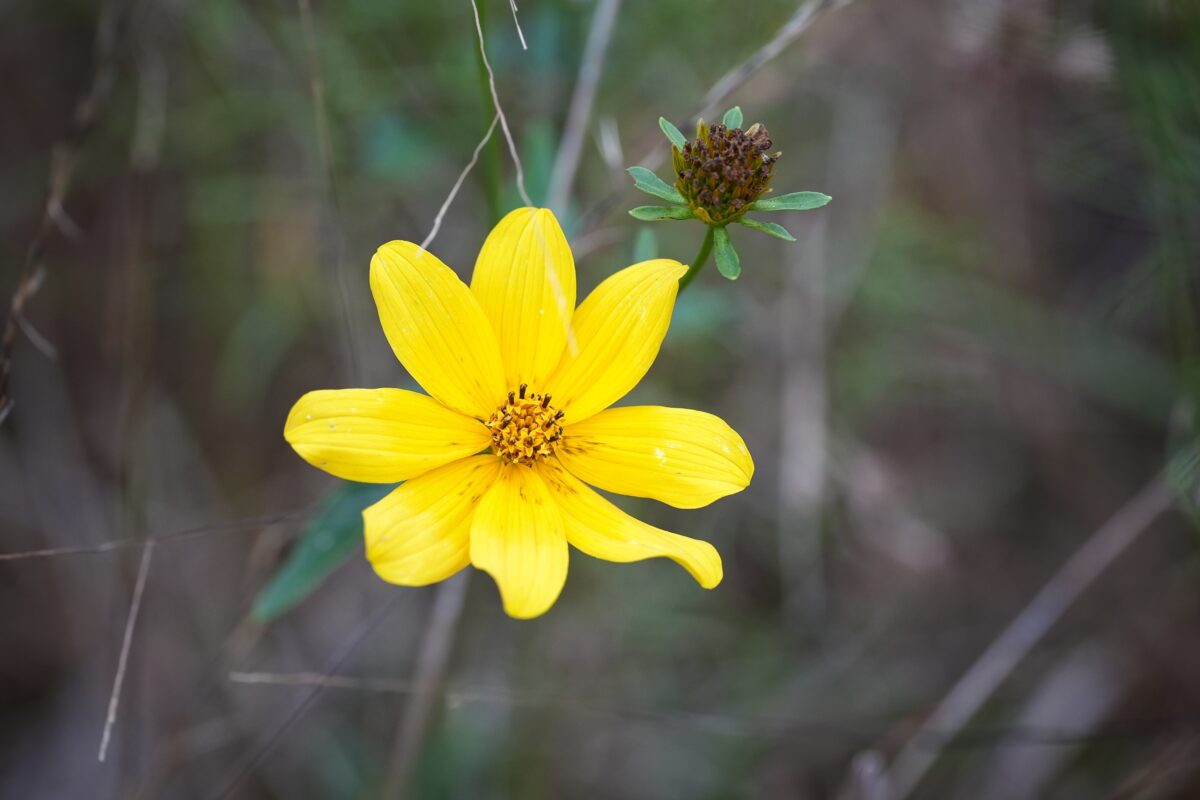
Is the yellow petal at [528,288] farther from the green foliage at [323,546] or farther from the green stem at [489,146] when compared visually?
the green foliage at [323,546]

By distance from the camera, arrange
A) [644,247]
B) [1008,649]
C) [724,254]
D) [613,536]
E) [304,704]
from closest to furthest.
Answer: [724,254]
[613,536]
[644,247]
[304,704]
[1008,649]

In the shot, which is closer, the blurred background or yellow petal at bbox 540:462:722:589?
yellow petal at bbox 540:462:722:589

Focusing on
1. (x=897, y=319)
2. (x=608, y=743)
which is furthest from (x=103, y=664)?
(x=897, y=319)

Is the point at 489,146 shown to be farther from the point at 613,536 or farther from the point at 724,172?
the point at 613,536

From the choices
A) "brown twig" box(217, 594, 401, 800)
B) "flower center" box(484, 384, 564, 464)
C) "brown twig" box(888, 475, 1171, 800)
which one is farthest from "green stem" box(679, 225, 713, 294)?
"brown twig" box(888, 475, 1171, 800)

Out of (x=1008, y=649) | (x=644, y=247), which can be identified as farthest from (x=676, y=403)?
(x=644, y=247)

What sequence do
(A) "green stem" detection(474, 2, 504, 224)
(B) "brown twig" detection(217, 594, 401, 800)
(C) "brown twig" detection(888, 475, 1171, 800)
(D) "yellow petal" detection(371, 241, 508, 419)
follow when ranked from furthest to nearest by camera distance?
(C) "brown twig" detection(888, 475, 1171, 800) < (B) "brown twig" detection(217, 594, 401, 800) < (A) "green stem" detection(474, 2, 504, 224) < (D) "yellow petal" detection(371, 241, 508, 419)

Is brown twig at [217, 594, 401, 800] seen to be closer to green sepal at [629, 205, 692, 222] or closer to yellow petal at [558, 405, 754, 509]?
yellow petal at [558, 405, 754, 509]

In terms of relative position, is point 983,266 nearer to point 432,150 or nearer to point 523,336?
point 432,150
